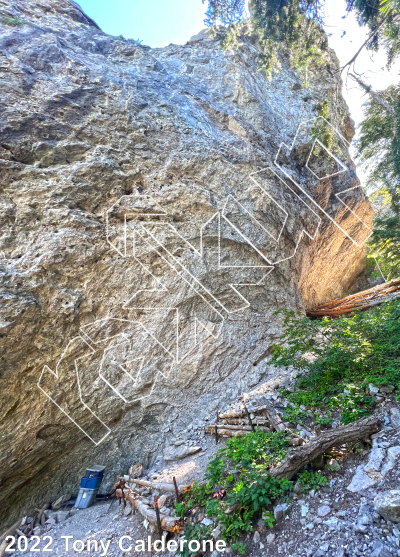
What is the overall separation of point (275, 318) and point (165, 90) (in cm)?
747

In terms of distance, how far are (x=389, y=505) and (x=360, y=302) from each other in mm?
8814

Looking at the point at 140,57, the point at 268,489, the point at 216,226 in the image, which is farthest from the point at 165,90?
the point at 268,489

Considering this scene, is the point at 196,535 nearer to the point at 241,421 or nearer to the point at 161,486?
the point at 161,486

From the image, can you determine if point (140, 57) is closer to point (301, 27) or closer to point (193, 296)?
point (301, 27)

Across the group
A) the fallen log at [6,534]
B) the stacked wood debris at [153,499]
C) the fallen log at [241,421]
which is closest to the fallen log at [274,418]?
the fallen log at [241,421]

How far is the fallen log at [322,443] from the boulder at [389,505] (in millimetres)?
633

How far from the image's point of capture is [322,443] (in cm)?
287

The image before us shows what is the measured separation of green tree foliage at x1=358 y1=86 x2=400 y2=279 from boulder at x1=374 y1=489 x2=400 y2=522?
7855 mm

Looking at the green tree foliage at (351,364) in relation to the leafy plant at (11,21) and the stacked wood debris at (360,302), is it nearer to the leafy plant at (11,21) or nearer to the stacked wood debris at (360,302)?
the stacked wood debris at (360,302)

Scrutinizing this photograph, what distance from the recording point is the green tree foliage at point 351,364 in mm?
3615

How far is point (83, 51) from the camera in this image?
8.16 metres

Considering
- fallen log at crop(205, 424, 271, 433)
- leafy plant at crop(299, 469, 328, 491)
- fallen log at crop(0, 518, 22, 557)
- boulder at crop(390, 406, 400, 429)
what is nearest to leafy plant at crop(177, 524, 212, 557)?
leafy plant at crop(299, 469, 328, 491)

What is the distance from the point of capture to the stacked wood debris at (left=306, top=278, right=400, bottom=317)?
9406 mm

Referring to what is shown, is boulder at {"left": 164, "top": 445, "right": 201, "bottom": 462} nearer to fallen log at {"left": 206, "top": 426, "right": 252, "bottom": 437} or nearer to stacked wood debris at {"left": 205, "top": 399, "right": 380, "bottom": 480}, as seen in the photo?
fallen log at {"left": 206, "top": 426, "right": 252, "bottom": 437}
